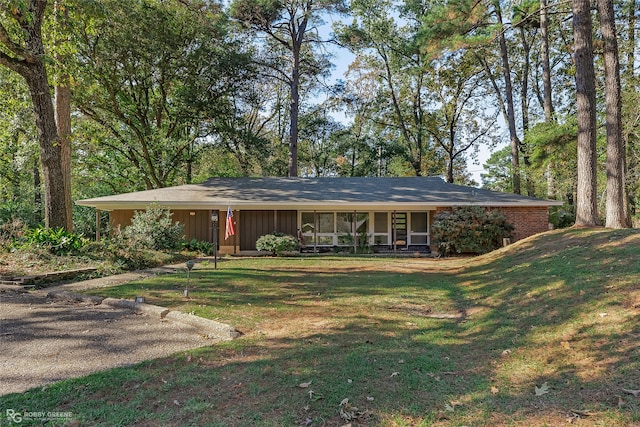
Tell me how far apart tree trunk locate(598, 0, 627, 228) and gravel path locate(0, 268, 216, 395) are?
10.0 m

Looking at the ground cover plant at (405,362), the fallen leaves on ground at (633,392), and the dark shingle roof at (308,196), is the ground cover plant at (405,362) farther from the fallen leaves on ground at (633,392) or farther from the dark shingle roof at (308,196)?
the dark shingle roof at (308,196)

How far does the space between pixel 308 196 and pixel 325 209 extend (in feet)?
4.12

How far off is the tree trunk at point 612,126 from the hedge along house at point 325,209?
236 inches

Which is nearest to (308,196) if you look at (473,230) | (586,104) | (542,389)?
(473,230)

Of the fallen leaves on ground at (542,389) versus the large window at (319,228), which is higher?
the large window at (319,228)

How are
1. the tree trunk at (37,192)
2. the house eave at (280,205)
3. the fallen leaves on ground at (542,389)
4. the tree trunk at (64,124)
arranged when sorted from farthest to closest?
the tree trunk at (37,192) → the house eave at (280,205) → the tree trunk at (64,124) → the fallen leaves on ground at (542,389)

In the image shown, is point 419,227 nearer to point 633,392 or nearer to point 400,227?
point 400,227

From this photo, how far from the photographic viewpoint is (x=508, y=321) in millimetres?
5047

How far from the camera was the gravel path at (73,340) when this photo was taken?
361 cm

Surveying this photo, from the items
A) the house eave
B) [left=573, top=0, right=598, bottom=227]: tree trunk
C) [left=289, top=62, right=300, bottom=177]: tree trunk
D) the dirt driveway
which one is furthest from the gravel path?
[left=289, top=62, right=300, bottom=177]: tree trunk

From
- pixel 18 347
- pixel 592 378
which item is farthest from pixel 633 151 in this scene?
pixel 18 347

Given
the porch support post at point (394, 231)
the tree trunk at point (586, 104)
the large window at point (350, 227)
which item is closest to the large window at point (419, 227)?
the porch support post at point (394, 231)

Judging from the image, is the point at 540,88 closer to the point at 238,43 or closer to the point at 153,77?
the point at 238,43

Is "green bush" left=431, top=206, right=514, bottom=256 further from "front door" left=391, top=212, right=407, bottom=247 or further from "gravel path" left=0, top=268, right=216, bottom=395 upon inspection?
"gravel path" left=0, top=268, right=216, bottom=395
